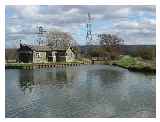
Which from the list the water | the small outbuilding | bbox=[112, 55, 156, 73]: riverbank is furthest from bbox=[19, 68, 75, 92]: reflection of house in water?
bbox=[112, 55, 156, 73]: riverbank

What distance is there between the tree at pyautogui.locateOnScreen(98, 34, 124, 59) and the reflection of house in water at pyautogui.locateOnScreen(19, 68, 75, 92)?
0.43m

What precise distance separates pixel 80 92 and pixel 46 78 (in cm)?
38

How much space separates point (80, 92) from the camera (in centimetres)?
450

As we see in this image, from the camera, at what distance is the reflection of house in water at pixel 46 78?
178 inches

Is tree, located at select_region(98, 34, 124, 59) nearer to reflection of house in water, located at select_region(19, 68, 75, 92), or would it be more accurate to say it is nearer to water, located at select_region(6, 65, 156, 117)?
water, located at select_region(6, 65, 156, 117)

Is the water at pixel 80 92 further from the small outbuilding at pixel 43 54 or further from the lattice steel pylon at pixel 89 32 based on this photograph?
the lattice steel pylon at pixel 89 32

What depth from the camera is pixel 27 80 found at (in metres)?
4.54

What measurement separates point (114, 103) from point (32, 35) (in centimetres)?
107

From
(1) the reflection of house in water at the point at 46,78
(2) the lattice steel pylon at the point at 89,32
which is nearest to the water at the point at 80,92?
(1) the reflection of house in water at the point at 46,78

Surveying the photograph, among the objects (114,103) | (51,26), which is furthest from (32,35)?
(114,103)

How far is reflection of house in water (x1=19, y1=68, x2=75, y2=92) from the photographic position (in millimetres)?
4516

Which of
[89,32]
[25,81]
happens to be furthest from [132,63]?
[25,81]
